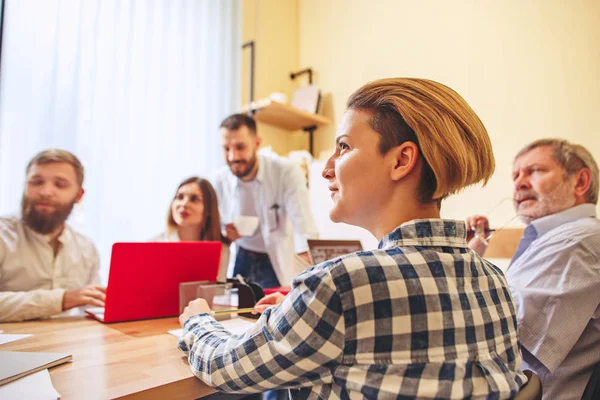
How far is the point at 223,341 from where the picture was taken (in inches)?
28.2

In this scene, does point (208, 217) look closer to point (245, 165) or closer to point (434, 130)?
point (245, 165)

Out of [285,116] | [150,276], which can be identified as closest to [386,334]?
[150,276]

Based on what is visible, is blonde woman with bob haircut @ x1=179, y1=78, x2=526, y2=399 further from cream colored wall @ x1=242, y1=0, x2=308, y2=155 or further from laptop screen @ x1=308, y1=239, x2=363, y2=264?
cream colored wall @ x1=242, y1=0, x2=308, y2=155

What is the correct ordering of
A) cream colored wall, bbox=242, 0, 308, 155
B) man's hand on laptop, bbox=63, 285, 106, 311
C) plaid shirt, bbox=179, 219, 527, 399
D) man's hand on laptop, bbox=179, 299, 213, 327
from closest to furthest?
1. plaid shirt, bbox=179, 219, 527, 399
2. man's hand on laptop, bbox=179, 299, 213, 327
3. man's hand on laptop, bbox=63, 285, 106, 311
4. cream colored wall, bbox=242, 0, 308, 155

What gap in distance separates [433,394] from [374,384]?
8 centimetres

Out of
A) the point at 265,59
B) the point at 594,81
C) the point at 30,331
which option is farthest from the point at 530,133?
the point at 30,331

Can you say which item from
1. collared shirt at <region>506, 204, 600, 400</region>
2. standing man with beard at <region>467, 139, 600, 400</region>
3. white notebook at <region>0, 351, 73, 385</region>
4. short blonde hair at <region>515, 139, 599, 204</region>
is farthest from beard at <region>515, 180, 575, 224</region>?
white notebook at <region>0, 351, 73, 385</region>

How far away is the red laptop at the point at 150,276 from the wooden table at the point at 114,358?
4 cm

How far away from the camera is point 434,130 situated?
67 centimetres

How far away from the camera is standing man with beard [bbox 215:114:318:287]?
2.29 metres

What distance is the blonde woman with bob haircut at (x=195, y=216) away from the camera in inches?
72.9

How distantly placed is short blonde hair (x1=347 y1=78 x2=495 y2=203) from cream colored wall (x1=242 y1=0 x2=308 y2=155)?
94.3 inches

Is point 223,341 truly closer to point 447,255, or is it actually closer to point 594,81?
point 447,255

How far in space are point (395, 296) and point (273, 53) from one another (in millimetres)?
2909
